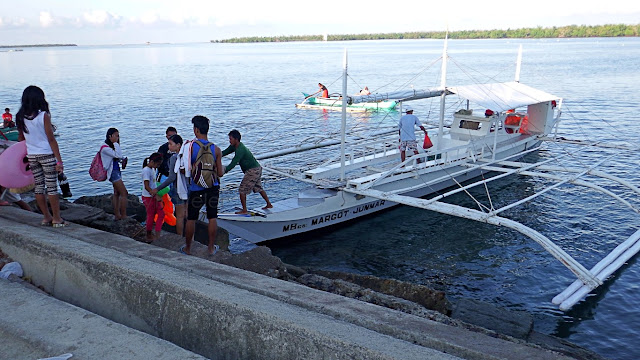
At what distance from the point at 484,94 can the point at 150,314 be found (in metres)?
13.9

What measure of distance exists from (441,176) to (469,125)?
294cm

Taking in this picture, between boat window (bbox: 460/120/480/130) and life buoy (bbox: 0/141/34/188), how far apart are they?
46.0 ft

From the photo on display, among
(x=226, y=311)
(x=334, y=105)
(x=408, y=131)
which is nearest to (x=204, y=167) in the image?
(x=226, y=311)

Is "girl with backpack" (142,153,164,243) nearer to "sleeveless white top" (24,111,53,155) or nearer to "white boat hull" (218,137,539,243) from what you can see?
"sleeveless white top" (24,111,53,155)

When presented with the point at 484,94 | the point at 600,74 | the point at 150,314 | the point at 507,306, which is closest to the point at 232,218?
the point at 507,306

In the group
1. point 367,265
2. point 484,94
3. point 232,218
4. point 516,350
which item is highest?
point 484,94

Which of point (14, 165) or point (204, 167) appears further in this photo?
point (204, 167)

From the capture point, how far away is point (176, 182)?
25.1 ft

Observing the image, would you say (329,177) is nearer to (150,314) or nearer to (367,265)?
(367,265)

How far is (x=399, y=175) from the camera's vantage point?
45.8ft

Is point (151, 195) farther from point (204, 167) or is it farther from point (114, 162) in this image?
point (204, 167)

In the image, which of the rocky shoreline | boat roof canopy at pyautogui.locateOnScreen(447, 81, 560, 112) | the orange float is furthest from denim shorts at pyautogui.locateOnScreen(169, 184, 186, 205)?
boat roof canopy at pyautogui.locateOnScreen(447, 81, 560, 112)

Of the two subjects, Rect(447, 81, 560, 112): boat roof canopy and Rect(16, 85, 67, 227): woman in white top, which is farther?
Rect(447, 81, 560, 112): boat roof canopy

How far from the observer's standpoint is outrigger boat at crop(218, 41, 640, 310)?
1063 centimetres
